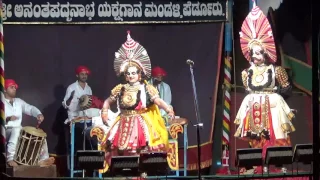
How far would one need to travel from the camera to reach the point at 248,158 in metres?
7.45

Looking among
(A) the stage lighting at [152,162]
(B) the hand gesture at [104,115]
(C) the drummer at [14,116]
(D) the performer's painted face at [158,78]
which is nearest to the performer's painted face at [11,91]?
(C) the drummer at [14,116]

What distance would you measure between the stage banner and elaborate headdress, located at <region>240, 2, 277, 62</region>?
336mm

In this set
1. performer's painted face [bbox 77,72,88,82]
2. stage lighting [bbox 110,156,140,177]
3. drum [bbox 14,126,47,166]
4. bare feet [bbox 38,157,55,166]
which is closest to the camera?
stage lighting [bbox 110,156,140,177]

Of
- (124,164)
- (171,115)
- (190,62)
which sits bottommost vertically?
(124,164)

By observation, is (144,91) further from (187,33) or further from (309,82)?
(309,82)

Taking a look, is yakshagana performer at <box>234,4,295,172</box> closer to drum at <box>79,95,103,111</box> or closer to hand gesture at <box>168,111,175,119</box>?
hand gesture at <box>168,111,175,119</box>

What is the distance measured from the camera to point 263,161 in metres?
7.78

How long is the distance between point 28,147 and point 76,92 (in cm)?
89

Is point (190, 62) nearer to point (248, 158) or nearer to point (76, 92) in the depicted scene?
point (76, 92)

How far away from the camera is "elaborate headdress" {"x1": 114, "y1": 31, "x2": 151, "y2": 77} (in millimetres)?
8453

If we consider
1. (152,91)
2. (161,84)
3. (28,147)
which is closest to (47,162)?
(28,147)

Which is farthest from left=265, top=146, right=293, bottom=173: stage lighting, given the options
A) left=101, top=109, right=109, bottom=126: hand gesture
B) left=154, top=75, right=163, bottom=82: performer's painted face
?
left=101, top=109, right=109, bottom=126: hand gesture

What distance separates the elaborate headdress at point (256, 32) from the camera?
870cm

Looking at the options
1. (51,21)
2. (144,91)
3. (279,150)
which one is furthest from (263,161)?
(51,21)
